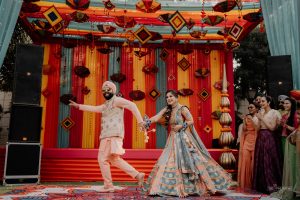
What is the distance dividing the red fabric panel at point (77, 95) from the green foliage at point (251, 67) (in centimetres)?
577

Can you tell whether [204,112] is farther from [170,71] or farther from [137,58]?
[137,58]

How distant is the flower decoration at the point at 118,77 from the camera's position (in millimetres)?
8766

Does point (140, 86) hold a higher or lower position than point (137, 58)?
lower

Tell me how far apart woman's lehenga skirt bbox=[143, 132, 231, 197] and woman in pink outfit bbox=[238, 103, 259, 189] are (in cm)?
91

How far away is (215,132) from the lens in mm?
8766

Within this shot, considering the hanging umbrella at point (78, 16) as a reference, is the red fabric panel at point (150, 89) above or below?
below

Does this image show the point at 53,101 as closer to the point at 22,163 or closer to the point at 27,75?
the point at 27,75

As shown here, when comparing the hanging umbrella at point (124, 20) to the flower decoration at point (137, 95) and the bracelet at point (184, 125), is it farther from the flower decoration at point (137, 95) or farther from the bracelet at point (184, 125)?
the bracelet at point (184, 125)

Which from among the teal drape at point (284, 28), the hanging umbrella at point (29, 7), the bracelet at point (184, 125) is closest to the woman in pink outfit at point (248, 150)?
the teal drape at point (284, 28)

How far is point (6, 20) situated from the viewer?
15.7ft

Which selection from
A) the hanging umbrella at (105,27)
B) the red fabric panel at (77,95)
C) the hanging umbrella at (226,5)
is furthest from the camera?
the red fabric panel at (77,95)

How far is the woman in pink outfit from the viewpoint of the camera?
4930mm

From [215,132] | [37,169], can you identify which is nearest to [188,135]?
[37,169]

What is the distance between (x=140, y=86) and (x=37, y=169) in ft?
13.6
